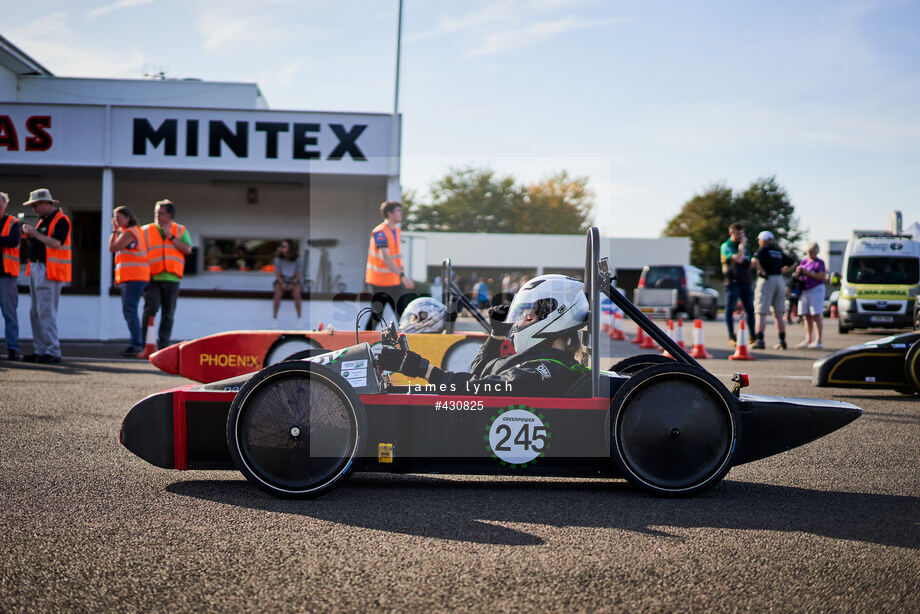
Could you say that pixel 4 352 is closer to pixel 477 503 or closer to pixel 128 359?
pixel 128 359

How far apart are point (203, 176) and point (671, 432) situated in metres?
15.6

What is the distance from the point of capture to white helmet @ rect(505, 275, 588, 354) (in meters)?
4.46

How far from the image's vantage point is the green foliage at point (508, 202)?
473 centimetres

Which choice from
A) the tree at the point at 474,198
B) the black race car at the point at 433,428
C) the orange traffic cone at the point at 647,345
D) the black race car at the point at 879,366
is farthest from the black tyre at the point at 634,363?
the orange traffic cone at the point at 647,345

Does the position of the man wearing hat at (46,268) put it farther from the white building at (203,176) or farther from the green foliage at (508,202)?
the green foliage at (508,202)

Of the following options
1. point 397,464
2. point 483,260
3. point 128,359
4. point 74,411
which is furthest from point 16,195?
point 397,464

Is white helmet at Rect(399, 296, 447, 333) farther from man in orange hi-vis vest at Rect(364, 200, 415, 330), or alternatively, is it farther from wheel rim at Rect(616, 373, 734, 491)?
wheel rim at Rect(616, 373, 734, 491)

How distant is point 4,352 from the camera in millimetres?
12414

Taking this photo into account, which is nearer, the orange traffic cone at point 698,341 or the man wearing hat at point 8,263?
the man wearing hat at point 8,263

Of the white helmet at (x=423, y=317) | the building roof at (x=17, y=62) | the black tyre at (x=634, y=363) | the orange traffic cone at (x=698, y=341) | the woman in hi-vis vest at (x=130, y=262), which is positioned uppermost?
the building roof at (x=17, y=62)

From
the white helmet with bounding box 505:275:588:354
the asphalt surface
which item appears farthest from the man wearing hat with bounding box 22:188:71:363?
the white helmet with bounding box 505:275:588:354

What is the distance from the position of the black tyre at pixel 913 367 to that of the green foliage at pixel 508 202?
185 inches

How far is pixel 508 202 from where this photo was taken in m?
5.12

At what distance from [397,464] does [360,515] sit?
42 cm
